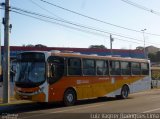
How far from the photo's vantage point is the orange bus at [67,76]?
20.5 metres

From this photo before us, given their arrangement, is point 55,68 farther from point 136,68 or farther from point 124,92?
point 136,68

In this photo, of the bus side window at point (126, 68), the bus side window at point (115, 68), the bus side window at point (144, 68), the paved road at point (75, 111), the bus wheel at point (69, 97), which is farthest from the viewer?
the bus side window at point (144, 68)

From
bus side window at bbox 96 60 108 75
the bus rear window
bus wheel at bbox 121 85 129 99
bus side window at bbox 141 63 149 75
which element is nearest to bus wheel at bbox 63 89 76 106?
the bus rear window

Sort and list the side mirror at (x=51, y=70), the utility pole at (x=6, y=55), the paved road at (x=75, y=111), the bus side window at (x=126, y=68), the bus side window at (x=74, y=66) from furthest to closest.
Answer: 1. the bus side window at (x=126, y=68)
2. the utility pole at (x=6, y=55)
3. the bus side window at (x=74, y=66)
4. the side mirror at (x=51, y=70)
5. the paved road at (x=75, y=111)

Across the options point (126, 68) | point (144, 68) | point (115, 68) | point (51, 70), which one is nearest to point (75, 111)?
point (51, 70)

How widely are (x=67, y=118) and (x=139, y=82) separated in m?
15.6

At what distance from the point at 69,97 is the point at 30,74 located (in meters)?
2.90

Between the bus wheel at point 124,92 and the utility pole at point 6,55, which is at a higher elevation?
the utility pole at point 6,55

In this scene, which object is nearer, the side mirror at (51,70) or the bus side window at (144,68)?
the side mirror at (51,70)

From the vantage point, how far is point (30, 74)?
2062 centimetres

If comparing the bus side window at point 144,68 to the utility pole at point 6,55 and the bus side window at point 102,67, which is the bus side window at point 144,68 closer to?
the bus side window at point 102,67

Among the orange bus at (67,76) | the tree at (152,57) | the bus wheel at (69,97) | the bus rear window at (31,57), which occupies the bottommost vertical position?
the bus wheel at (69,97)

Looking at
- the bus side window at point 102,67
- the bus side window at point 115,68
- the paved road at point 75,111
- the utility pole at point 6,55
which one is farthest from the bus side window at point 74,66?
the bus side window at point 115,68

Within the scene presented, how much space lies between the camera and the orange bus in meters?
20.5
